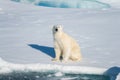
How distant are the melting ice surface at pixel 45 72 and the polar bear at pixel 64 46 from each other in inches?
17.5

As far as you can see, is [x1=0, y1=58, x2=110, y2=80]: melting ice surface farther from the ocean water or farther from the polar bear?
the polar bear

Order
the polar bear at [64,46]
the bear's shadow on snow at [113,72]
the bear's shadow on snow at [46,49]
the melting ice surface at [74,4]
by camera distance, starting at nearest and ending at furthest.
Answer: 1. the bear's shadow on snow at [113,72]
2. the polar bear at [64,46]
3. the bear's shadow on snow at [46,49]
4. the melting ice surface at [74,4]

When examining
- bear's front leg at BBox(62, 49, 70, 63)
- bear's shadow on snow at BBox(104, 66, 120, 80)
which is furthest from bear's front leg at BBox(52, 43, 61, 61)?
bear's shadow on snow at BBox(104, 66, 120, 80)

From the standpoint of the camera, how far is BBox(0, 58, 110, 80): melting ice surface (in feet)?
19.8

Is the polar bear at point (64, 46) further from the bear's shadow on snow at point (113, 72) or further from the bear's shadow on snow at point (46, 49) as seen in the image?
the bear's shadow on snow at point (113, 72)

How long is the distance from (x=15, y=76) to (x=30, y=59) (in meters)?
0.81

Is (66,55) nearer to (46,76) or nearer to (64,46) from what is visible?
(64,46)

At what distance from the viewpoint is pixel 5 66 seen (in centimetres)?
644

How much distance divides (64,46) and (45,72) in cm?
69

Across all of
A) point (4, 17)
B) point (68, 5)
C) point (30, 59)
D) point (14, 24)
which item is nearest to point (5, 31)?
point (14, 24)

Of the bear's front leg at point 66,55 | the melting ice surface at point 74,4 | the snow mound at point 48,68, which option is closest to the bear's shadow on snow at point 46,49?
the bear's front leg at point 66,55

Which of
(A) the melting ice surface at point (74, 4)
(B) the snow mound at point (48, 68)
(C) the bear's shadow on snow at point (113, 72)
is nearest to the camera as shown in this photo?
(C) the bear's shadow on snow at point (113, 72)

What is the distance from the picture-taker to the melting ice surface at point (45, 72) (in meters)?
6.05

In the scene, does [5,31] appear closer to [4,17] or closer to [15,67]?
[4,17]
